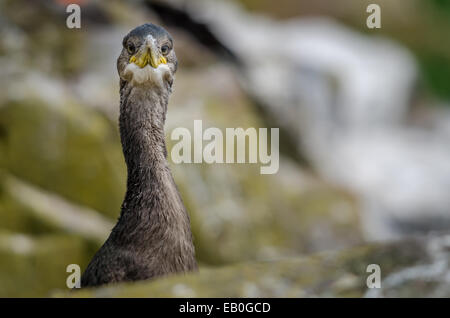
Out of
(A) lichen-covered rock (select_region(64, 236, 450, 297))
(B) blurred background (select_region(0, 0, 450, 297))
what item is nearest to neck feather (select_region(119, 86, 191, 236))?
(A) lichen-covered rock (select_region(64, 236, 450, 297))

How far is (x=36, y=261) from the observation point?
7.78 meters

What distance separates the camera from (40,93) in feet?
28.1

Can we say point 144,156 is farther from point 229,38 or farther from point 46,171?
point 229,38

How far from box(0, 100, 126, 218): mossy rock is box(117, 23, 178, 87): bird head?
13.3 ft

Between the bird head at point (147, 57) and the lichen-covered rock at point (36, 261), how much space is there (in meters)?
3.88

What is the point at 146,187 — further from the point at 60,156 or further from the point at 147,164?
the point at 60,156

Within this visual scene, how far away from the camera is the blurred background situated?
26.9ft

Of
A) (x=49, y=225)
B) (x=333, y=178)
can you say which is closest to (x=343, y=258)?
(x=49, y=225)

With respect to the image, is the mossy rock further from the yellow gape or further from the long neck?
the yellow gape

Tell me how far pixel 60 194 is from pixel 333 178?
5297mm

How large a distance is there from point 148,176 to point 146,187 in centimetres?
8

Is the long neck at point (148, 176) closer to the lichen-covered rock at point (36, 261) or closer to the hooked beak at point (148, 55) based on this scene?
the hooked beak at point (148, 55)

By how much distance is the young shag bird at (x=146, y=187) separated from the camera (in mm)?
4230
